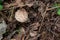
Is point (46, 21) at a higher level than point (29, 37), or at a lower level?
higher

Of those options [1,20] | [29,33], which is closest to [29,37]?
[29,33]

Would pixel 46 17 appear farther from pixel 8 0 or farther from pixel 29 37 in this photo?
pixel 8 0

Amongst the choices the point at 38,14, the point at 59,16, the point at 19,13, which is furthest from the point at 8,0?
the point at 59,16

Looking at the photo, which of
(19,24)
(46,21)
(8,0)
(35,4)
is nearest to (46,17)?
(46,21)

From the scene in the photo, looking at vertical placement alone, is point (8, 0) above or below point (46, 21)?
above

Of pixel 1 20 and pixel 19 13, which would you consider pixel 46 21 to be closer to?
pixel 19 13

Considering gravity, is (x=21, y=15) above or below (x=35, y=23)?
above

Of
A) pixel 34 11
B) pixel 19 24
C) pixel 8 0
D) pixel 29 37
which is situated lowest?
pixel 29 37

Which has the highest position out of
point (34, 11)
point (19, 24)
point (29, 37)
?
point (34, 11)
